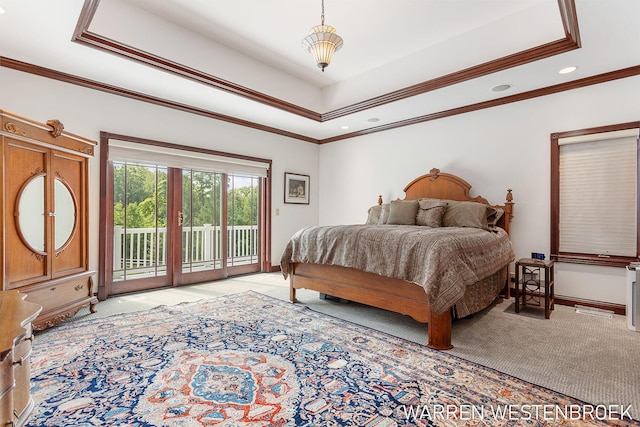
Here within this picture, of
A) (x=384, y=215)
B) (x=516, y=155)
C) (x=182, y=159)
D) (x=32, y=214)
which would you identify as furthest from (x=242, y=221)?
(x=516, y=155)

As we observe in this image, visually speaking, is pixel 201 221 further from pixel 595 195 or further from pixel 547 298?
pixel 595 195

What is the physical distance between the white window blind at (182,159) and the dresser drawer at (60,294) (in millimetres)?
1573

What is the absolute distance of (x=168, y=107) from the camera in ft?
13.9

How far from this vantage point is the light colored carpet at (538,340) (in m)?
1.85

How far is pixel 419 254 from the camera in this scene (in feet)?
7.97

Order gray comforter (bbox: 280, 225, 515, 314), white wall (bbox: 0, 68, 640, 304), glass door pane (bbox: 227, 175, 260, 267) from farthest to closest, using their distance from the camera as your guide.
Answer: glass door pane (bbox: 227, 175, 260, 267) < white wall (bbox: 0, 68, 640, 304) < gray comforter (bbox: 280, 225, 515, 314)

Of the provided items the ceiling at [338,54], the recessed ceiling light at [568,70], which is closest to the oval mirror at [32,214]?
the ceiling at [338,54]

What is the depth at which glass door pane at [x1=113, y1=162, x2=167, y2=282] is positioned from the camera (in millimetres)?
3924

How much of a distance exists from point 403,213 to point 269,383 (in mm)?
2825

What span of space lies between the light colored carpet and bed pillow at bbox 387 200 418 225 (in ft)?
4.16

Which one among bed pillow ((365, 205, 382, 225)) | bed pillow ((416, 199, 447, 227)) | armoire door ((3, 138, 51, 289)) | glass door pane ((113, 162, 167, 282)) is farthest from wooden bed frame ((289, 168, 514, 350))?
armoire door ((3, 138, 51, 289))

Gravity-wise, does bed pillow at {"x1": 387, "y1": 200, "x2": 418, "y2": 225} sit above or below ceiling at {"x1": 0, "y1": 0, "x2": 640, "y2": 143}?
below

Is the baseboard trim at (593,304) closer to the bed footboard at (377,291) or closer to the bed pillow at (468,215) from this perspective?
the bed pillow at (468,215)

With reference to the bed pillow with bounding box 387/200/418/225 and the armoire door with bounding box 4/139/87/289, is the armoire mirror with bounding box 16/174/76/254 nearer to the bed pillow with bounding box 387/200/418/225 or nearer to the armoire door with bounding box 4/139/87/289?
the armoire door with bounding box 4/139/87/289
